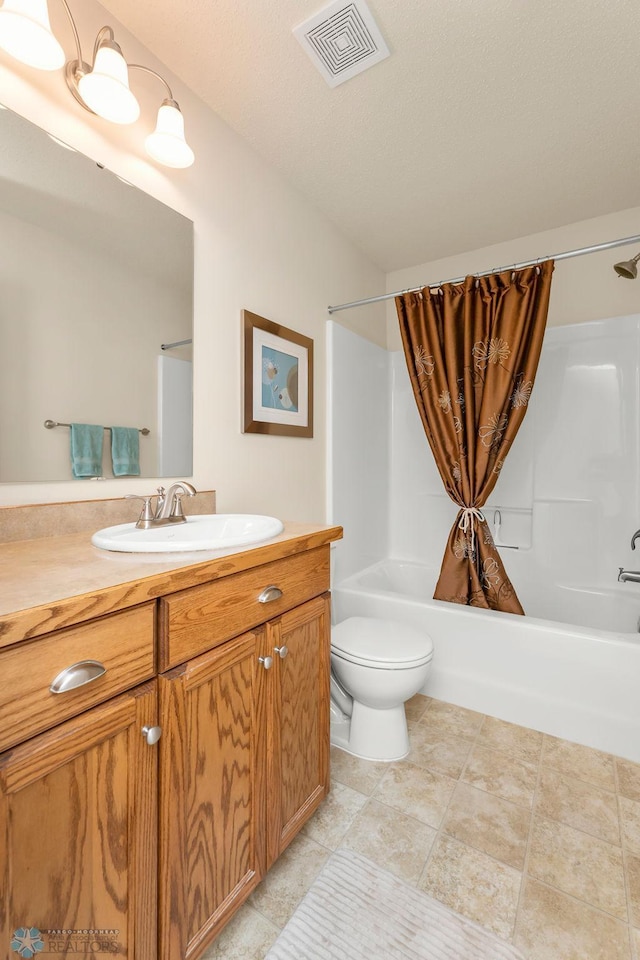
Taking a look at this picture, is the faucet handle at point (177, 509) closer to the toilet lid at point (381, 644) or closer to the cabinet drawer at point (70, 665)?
the cabinet drawer at point (70, 665)

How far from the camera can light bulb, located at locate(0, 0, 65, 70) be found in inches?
36.3

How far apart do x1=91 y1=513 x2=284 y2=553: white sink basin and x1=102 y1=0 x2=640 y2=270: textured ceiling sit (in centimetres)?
148

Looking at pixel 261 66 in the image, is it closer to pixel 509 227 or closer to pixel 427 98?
pixel 427 98

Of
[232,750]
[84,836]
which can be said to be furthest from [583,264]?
[84,836]

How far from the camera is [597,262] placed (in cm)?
237

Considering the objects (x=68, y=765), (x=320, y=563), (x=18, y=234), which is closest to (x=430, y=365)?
(x=320, y=563)

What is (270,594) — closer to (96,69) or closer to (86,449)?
(86,449)

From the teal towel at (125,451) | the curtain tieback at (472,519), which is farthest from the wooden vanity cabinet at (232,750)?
the curtain tieback at (472,519)

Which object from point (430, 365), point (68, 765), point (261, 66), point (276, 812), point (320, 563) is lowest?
point (276, 812)

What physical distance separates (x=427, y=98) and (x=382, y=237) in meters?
0.93

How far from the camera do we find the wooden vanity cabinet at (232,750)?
0.81 meters

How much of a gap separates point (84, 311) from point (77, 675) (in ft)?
3.21

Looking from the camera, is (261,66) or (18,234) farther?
(261,66)

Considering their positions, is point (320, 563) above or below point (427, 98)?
below
